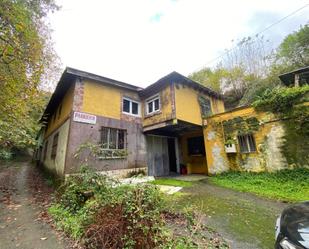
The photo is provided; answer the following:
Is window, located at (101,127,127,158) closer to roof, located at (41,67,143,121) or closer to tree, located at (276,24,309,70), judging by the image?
roof, located at (41,67,143,121)

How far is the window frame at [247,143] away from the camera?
25.2 feet

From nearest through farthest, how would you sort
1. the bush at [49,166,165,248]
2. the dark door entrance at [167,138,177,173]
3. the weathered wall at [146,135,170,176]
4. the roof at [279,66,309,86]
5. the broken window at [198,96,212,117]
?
the bush at [49,166,165,248] < the roof at [279,66,309,86] < the weathered wall at [146,135,170,176] < the broken window at [198,96,212,117] < the dark door entrance at [167,138,177,173]

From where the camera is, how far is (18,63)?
6328 mm

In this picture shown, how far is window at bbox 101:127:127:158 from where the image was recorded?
816 centimetres

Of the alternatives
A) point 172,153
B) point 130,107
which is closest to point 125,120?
point 130,107

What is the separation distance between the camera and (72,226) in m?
3.40

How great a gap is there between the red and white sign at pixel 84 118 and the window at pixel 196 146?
23.5 ft

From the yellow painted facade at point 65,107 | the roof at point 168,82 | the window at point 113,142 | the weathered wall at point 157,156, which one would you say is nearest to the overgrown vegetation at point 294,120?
the roof at point 168,82

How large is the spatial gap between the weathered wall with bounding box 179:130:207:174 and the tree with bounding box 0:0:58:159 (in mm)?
9429

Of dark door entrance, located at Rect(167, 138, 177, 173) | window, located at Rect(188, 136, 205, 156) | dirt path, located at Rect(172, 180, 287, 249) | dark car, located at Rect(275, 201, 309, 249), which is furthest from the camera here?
dark door entrance, located at Rect(167, 138, 177, 173)

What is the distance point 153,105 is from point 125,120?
6.36ft

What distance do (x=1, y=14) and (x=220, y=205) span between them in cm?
895

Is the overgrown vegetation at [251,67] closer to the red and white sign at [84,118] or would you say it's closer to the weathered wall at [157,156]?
the weathered wall at [157,156]

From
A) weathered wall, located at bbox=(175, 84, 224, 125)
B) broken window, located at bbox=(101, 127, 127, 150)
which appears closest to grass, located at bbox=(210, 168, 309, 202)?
weathered wall, located at bbox=(175, 84, 224, 125)
